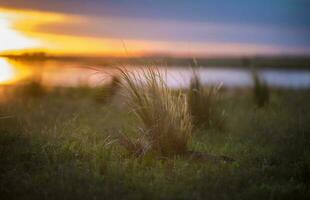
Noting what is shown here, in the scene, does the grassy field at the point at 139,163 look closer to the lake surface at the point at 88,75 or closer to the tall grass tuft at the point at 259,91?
the lake surface at the point at 88,75

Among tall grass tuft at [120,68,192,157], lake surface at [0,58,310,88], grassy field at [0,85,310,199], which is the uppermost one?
lake surface at [0,58,310,88]

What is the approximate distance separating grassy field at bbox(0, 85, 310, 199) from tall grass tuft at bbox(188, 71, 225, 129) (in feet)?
0.60

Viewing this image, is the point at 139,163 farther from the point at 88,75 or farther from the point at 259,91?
the point at 259,91

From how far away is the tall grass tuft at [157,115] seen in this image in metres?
8.05

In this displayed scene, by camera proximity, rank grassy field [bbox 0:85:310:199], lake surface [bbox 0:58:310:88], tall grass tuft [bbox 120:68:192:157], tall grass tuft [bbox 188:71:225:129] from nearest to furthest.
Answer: grassy field [bbox 0:85:310:199], tall grass tuft [bbox 120:68:192:157], lake surface [bbox 0:58:310:88], tall grass tuft [bbox 188:71:225:129]

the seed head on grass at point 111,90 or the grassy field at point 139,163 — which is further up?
the seed head on grass at point 111,90

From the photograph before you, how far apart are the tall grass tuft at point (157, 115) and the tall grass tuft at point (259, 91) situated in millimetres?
5849

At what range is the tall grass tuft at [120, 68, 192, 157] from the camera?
26.4 feet

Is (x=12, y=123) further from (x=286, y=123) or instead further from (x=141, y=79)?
(x=286, y=123)

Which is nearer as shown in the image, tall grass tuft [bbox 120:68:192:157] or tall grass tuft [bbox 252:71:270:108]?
tall grass tuft [bbox 120:68:192:157]

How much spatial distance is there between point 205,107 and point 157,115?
2.27m

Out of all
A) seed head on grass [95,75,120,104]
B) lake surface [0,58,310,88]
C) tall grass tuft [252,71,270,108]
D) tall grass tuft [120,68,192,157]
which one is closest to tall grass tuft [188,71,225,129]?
lake surface [0,58,310,88]

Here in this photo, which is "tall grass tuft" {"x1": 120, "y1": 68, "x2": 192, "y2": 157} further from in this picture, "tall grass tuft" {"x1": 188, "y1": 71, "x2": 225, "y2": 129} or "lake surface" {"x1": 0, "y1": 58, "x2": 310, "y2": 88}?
"tall grass tuft" {"x1": 188, "y1": 71, "x2": 225, "y2": 129}

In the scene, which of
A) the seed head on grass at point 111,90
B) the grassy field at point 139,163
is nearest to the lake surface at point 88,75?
the seed head on grass at point 111,90
